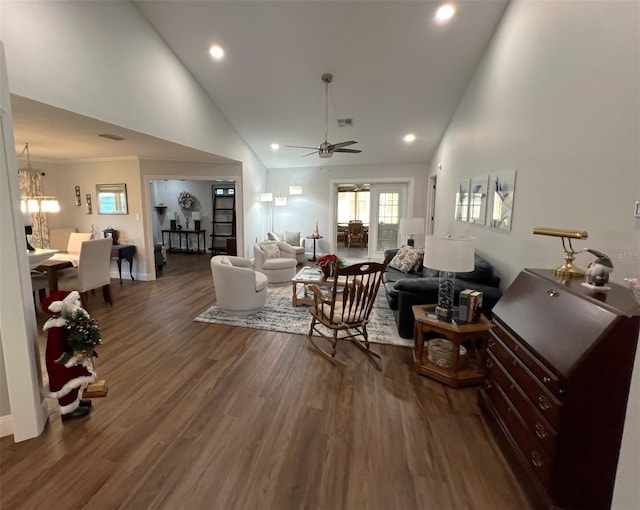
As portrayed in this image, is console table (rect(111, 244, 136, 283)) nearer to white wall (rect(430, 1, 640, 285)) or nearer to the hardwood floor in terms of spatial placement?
the hardwood floor

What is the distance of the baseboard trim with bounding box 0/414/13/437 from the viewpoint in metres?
1.81

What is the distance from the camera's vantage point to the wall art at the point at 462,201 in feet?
13.0

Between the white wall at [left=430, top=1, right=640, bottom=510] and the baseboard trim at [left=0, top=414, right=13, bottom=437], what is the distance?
3.25m

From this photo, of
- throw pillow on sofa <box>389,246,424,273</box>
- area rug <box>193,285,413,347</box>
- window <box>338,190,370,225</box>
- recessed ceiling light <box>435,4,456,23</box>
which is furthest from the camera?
window <box>338,190,370,225</box>

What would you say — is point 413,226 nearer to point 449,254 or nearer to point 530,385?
point 449,254

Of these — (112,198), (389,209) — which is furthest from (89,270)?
(389,209)

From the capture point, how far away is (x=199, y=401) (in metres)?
2.18

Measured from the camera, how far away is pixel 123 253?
537 centimetres

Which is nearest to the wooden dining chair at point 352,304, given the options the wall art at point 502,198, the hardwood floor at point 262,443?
the hardwood floor at point 262,443

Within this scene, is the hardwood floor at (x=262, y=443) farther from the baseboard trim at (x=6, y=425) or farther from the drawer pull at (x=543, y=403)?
the drawer pull at (x=543, y=403)

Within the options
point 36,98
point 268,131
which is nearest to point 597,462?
point 36,98

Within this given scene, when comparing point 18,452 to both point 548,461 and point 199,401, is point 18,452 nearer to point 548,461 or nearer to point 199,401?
point 199,401

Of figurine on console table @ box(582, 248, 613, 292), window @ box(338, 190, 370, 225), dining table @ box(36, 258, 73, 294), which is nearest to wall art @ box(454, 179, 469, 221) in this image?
figurine on console table @ box(582, 248, 613, 292)

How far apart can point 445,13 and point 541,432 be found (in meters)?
3.84
